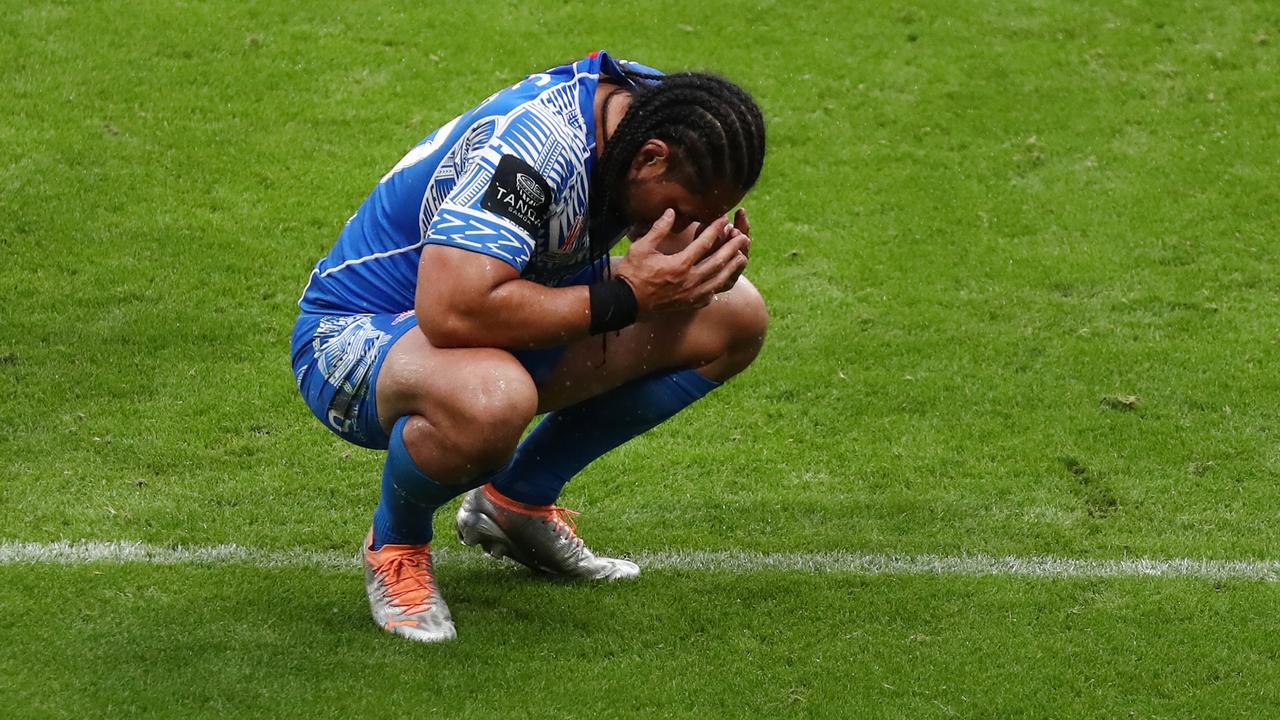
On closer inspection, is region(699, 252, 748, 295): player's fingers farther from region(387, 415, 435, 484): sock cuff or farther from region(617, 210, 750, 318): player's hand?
region(387, 415, 435, 484): sock cuff

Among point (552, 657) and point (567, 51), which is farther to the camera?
point (567, 51)

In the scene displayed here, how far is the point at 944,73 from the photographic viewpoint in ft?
26.8

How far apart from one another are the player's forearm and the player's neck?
0.36 m

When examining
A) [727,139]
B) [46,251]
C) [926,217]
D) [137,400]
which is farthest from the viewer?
[926,217]

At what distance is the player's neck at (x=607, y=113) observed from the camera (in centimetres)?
364

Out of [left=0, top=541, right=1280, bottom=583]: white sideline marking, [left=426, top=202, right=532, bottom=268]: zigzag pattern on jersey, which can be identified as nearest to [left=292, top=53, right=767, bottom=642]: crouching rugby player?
[left=426, top=202, right=532, bottom=268]: zigzag pattern on jersey

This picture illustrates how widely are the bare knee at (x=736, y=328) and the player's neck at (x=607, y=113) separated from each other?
60 cm

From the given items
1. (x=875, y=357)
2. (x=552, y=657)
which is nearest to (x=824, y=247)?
(x=875, y=357)

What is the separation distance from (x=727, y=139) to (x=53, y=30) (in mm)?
5823

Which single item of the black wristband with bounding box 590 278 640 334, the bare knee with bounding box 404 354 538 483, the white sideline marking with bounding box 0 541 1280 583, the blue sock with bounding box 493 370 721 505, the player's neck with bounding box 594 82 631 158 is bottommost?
the white sideline marking with bounding box 0 541 1280 583

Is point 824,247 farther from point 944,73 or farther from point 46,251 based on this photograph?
point 46,251

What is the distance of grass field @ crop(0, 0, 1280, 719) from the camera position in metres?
3.64

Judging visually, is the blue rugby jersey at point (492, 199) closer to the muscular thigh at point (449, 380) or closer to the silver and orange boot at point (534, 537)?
the muscular thigh at point (449, 380)

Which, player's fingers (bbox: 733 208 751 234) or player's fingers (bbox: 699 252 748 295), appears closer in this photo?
player's fingers (bbox: 699 252 748 295)
